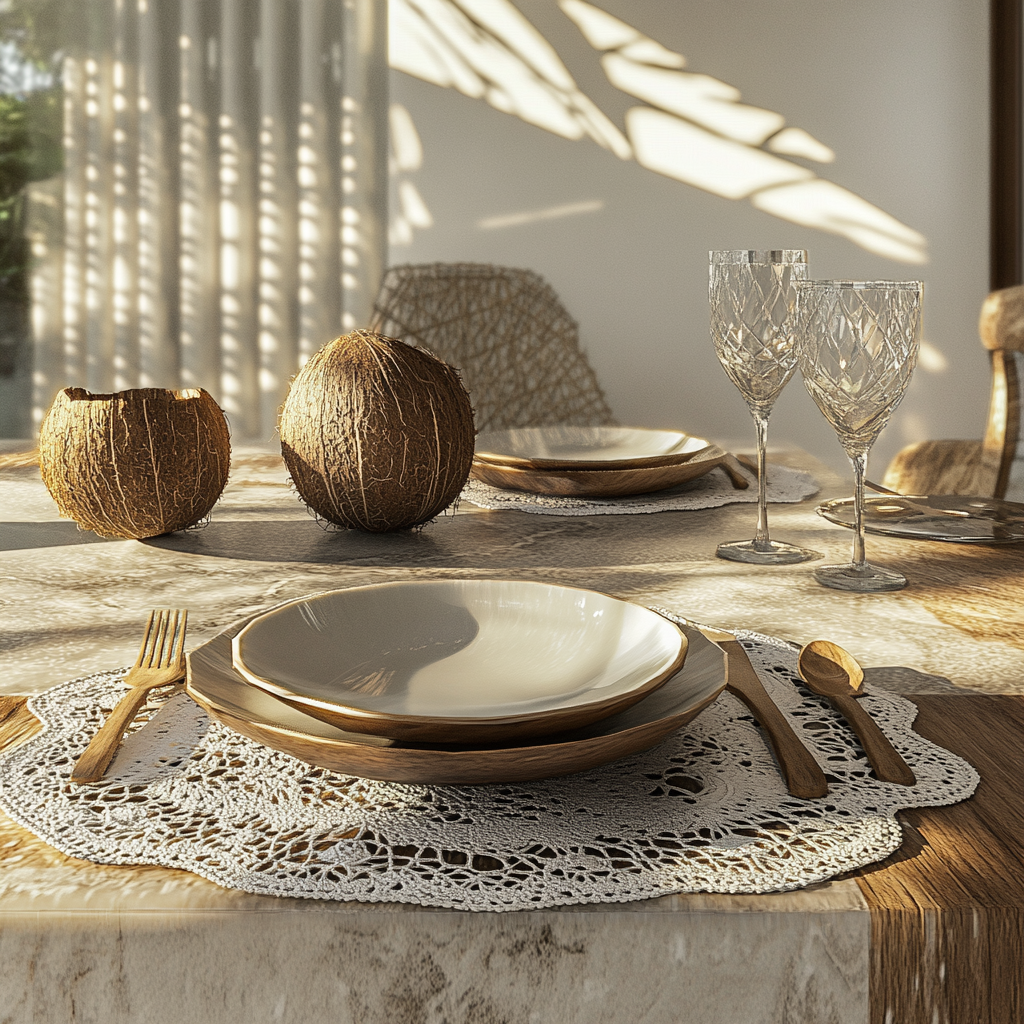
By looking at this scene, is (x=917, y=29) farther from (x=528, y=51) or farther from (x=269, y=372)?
(x=269, y=372)

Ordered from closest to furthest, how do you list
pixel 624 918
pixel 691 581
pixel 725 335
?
pixel 624 918 → pixel 691 581 → pixel 725 335

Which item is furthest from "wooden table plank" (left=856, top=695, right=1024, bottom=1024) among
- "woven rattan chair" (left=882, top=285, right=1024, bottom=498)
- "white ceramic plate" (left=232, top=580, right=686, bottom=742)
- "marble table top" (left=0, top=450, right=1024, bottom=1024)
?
"woven rattan chair" (left=882, top=285, right=1024, bottom=498)

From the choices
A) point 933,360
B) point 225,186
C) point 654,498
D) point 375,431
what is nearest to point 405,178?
point 225,186

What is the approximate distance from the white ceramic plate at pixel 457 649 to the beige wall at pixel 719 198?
2.37 m

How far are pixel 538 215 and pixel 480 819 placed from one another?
8.56ft

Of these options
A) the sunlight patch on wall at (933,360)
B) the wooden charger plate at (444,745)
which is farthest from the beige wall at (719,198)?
the wooden charger plate at (444,745)

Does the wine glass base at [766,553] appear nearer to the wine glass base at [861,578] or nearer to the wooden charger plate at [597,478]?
the wine glass base at [861,578]

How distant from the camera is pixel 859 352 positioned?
0.76m

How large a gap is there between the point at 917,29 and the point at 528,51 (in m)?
0.99

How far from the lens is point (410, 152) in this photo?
288 cm

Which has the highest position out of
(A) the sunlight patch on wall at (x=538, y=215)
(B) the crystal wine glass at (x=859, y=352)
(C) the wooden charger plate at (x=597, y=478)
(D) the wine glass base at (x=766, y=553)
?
(A) the sunlight patch on wall at (x=538, y=215)

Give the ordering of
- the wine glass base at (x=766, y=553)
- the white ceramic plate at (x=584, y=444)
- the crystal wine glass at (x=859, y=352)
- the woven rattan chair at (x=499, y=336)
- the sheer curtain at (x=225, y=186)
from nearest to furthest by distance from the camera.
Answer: the crystal wine glass at (x=859, y=352)
the wine glass base at (x=766, y=553)
the white ceramic plate at (x=584, y=444)
the woven rattan chair at (x=499, y=336)
the sheer curtain at (x=225, y=186)

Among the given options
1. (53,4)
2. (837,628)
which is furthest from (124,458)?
(53,4)

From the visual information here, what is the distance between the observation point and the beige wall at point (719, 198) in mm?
2760
